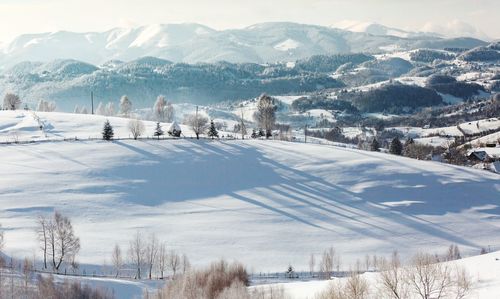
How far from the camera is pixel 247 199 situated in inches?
2948

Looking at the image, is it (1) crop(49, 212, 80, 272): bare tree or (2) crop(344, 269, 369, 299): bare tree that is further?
(1) crop(49, 212, 80, 272): bare tree

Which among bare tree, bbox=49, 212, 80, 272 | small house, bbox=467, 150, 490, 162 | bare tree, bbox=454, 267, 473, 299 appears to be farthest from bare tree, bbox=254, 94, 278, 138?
bare tree, bbox=454, 267, 473, 299

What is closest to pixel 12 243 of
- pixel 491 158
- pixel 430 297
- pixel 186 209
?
pixel 186 209

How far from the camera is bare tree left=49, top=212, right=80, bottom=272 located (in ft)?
169

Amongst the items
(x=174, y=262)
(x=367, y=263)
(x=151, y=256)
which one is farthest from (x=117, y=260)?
(x=367, y=263)

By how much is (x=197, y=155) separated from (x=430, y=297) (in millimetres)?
64969

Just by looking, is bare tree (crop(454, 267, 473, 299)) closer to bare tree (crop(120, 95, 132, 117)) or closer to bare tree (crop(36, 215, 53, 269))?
bare tree (crop(36, 215, 53, 269))

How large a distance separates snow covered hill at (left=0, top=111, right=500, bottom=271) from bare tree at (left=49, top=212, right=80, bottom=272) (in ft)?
5.73

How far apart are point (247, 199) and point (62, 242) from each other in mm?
28998

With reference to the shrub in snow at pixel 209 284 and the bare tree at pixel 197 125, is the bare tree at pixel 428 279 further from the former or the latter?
the bare tree at pixel 197 125

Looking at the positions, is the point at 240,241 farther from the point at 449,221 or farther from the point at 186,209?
the point at 449,221

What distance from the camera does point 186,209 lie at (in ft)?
233

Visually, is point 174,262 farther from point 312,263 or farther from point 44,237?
point 312,263

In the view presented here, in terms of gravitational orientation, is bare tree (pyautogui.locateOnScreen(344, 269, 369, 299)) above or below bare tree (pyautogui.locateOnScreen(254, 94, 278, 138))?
below
